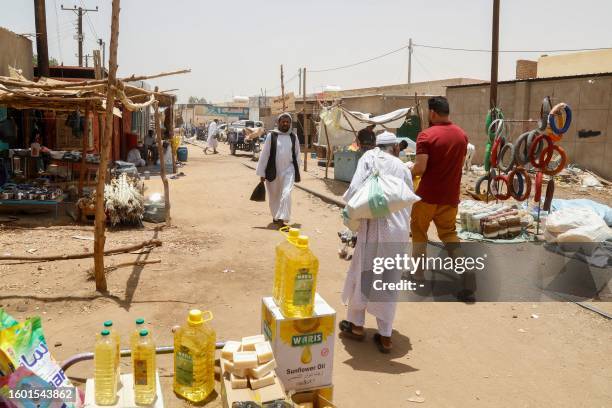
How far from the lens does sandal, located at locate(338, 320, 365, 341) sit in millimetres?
4297

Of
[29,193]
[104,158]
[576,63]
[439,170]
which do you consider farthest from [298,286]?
[576,63]

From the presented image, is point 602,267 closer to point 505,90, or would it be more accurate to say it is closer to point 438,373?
point 438,373

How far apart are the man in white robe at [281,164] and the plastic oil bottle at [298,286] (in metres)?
5.26

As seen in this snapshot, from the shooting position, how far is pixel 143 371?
9.04 ft

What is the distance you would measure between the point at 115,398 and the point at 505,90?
723 inches

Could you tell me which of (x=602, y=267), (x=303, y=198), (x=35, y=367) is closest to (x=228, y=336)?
(x=35, y=367)

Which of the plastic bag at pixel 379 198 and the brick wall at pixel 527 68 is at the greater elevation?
the brick wall at pixel 527 68

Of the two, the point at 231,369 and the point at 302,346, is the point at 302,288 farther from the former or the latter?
the point at 231,369

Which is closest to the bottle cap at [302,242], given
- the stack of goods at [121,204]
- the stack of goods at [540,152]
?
the stack of goods at [121,204]

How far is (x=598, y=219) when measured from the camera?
22.0 ft

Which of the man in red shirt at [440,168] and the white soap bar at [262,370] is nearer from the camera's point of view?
the white soap bar at [262,370]

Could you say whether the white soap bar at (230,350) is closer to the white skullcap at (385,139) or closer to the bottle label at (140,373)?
the bottle label at (140,373)

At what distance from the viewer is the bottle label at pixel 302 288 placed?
3066 mm

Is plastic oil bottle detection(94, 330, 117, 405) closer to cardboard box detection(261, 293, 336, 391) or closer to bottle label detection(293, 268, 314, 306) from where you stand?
cardboard box detection(261, 293, 336, 391)
